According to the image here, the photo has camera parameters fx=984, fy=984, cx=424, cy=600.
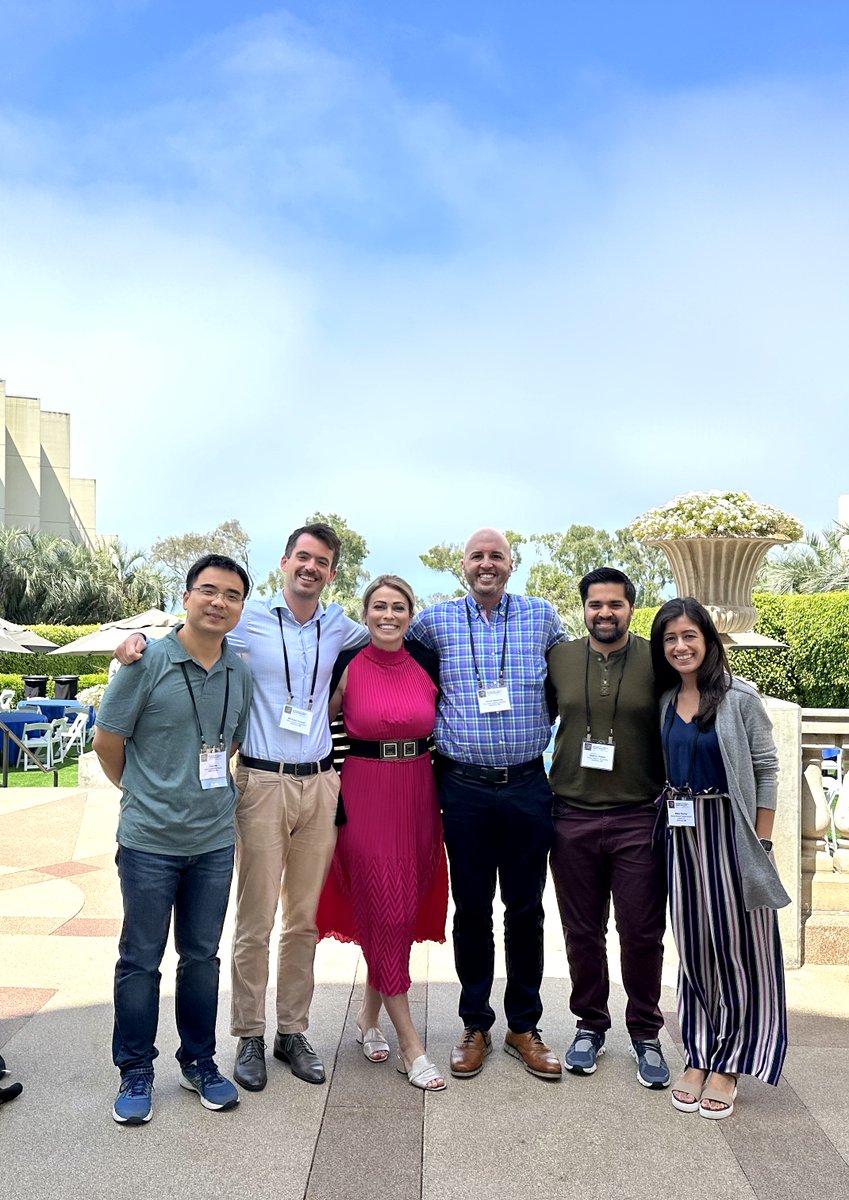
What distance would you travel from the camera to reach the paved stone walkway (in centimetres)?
265

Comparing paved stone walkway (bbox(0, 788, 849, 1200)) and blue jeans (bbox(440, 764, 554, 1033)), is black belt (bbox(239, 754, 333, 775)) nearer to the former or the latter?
blue jeans (bbox(440, 764, 554, 1033))

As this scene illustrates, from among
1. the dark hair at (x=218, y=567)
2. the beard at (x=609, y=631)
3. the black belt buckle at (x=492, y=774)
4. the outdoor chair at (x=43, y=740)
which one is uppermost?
the dark hair at (x=218, y=567)

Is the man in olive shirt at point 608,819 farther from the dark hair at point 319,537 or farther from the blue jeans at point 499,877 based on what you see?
the dark hair at point 319,537

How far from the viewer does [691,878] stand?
3.23m

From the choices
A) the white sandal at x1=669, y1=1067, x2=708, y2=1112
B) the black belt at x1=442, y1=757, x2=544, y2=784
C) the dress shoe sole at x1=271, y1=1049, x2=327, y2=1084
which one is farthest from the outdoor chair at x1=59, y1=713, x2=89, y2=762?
the white sandal at x1=669, y1=1067, x2=708, y2=1112

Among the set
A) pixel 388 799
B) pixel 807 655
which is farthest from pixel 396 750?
pixel 807 655

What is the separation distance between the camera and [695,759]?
3.19 m

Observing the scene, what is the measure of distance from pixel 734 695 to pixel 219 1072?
2084 mm

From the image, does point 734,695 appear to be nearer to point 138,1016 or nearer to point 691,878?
point 691,878

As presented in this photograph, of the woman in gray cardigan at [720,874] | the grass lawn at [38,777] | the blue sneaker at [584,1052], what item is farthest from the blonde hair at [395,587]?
the grass lawn at [38,777]

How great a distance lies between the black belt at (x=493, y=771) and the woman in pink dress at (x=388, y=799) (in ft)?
0.39

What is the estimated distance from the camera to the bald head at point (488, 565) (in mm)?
3555

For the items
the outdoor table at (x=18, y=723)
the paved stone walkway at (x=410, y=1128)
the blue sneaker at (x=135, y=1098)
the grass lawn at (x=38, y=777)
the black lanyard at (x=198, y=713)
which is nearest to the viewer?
the paved stone walkway at (x=410, y=1128)

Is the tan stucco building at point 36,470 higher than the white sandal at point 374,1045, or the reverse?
the tan stucco building at point 36,470
